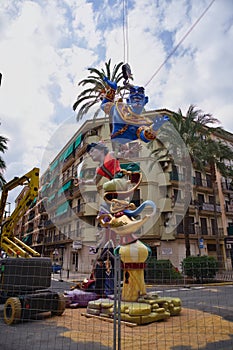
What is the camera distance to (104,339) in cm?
545

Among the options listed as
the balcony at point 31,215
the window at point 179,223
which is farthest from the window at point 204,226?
the balcony at point 31,215

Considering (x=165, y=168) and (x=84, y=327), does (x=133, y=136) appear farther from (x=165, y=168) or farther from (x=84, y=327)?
(x=165, y=168)

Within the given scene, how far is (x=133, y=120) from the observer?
8680 mm

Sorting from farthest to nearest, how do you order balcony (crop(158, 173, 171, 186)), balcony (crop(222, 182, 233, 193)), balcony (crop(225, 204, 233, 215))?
balcony (crop(222, 182, 233, 193)), balcony (crop(225, 204, 233, 215)), balcony (crop(158, 173, 171, 186))

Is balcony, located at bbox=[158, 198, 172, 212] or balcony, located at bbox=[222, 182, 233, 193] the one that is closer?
balcony, located at bbox=[158, 198, 172, 212]

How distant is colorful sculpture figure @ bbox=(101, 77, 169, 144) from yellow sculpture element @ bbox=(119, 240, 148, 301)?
128 inches

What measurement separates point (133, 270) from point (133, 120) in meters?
4.35

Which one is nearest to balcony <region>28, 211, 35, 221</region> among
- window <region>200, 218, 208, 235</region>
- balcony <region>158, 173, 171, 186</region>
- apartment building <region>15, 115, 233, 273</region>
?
apartment building <region>15, 115, 233, 273</region>

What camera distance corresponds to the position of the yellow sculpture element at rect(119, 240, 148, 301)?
287 inches

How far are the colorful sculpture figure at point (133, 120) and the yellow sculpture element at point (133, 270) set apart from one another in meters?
3.24

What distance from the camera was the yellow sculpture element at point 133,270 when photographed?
729cm

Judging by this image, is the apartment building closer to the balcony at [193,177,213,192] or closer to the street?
the balcony at [193,177,213,192]

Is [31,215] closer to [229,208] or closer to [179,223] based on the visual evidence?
[179,223]

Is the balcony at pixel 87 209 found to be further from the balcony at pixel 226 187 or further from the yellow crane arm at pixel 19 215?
the yellow crane arm at pixel 19 215
